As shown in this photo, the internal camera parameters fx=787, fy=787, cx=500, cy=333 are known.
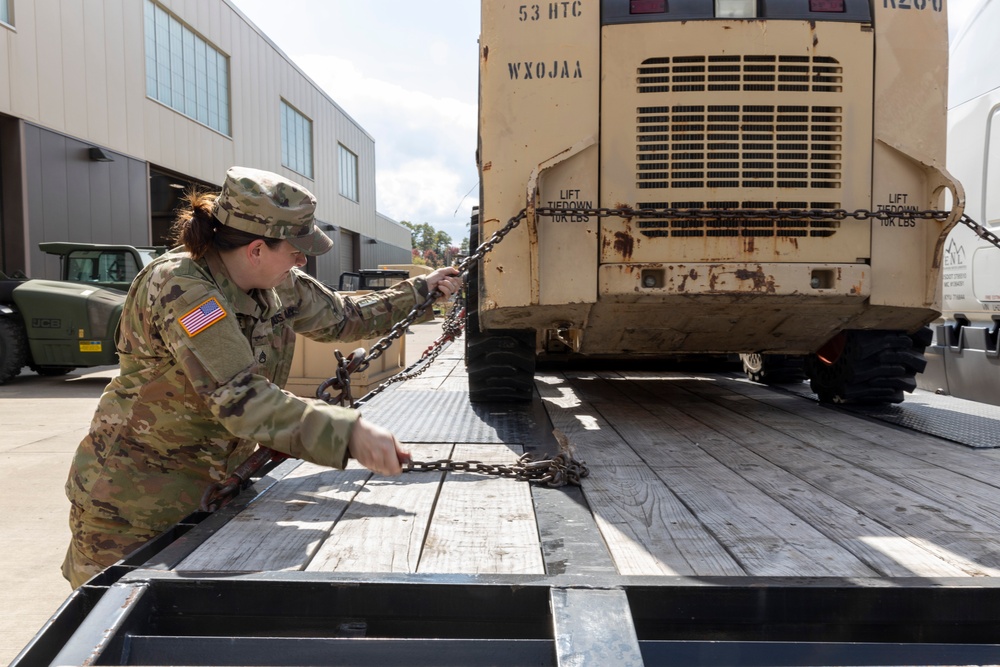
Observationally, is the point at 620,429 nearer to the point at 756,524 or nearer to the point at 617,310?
the point at 617,310

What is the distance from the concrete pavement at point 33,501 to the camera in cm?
334

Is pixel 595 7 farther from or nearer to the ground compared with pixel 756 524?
farther from the ground

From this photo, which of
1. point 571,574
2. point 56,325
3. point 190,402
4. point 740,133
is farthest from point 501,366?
point 56,325

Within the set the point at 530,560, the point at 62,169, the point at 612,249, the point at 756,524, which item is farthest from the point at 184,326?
the point at 62,169

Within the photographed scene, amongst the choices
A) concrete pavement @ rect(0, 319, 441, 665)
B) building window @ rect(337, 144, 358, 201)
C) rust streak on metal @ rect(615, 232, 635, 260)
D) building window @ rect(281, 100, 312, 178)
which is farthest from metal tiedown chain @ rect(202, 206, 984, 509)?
building window @ rect(337, 144, 358, 201)

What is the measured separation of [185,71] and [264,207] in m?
18.3

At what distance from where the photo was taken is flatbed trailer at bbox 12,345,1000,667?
5.31 ft

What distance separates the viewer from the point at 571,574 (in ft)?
5.85

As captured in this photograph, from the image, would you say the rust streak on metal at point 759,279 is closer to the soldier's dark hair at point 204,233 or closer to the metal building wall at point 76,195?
the soldier's dark hair at point 204,233

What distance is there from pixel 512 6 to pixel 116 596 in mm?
3112

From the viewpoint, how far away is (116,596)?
167 cm

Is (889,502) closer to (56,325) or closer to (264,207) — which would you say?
(264,207)

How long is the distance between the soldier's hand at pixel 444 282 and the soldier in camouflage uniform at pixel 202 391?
2.34ft

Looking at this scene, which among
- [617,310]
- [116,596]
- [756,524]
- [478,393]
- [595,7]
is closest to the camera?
[116,596]
